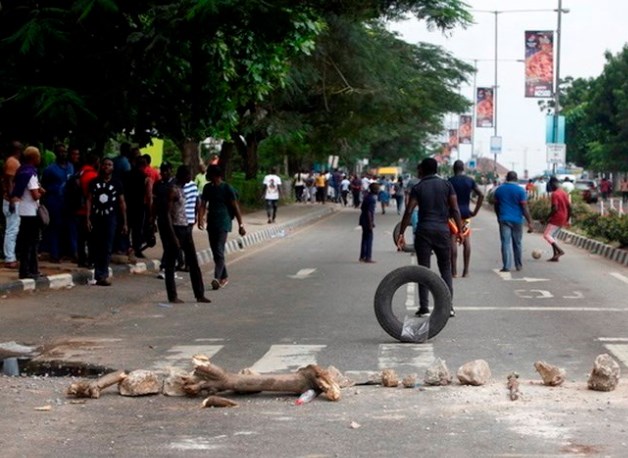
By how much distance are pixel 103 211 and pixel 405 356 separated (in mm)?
7755

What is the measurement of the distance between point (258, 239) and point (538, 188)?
88.3 ft

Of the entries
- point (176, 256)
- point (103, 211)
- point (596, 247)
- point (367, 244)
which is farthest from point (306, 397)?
point (596, 247)

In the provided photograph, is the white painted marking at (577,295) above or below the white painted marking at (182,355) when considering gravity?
below

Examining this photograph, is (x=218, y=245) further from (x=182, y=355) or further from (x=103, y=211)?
(x=182, y=355)

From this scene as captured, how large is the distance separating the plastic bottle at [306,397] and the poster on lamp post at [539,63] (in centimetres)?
4211

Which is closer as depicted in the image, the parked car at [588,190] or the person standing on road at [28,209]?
the person standing on road at [28,209]

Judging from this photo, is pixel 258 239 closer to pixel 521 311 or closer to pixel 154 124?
pixel 154 124

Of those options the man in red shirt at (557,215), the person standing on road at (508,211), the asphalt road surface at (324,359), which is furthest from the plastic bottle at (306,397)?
the man in red shirt at (557,215)

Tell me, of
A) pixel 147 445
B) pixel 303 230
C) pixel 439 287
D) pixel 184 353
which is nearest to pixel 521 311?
pixel 439 287

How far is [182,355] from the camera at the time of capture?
1195cm

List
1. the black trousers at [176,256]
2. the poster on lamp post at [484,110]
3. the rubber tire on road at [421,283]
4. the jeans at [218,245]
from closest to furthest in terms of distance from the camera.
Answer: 1. the rubber tire on road at [421,283]
2. the black trousers at [176,256]
3. the jeans at [218,245]
4. the poster on lamp post at [484,110]

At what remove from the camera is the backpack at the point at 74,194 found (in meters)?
20.2

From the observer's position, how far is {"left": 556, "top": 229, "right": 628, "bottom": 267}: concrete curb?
2669cm

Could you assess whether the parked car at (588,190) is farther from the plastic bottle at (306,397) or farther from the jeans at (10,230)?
the plastic bottle at (306,397)
